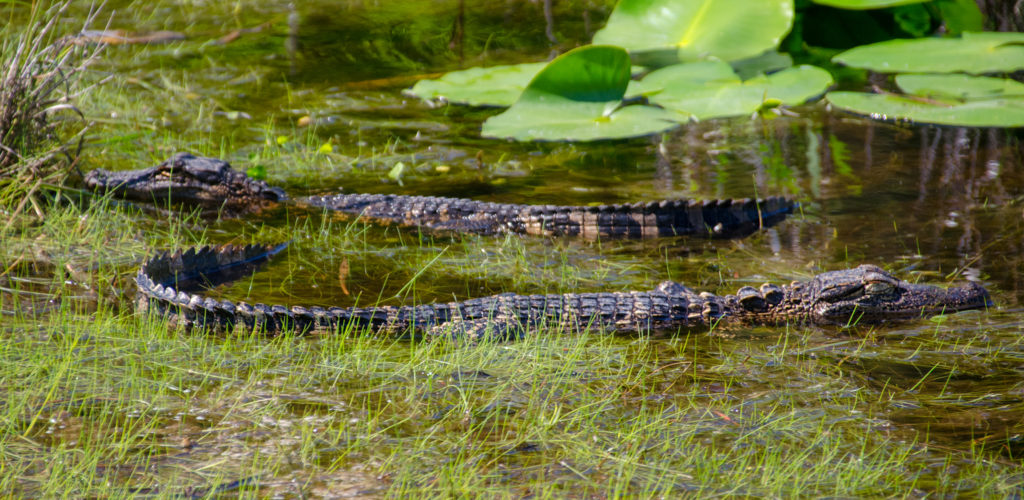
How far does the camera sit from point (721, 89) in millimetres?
6289

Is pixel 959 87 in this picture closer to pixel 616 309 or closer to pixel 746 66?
pixel 746 66

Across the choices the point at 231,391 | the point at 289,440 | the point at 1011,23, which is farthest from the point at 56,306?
the point at 1011,23

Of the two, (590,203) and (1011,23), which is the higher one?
(1011,23)

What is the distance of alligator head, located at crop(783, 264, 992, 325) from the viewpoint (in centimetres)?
378

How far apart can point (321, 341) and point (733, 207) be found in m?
2.41

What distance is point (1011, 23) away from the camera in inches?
319

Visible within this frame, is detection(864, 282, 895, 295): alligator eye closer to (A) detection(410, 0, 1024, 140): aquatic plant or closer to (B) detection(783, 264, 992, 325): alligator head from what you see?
(B) detection(783, 264, 992, 325): alligator head

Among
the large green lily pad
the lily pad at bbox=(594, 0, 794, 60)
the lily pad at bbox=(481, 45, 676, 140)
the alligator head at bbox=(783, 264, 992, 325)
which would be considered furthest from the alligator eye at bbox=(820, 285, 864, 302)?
the lily pad at bbox=(594, 0, 794, 60)

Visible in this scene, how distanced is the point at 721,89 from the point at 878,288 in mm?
2798

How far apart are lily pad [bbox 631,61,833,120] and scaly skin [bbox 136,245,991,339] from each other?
7.94 feet


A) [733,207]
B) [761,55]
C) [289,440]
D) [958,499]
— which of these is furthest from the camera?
[761,55]

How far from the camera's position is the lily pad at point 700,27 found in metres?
6.98

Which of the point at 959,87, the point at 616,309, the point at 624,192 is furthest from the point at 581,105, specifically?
the point at 616,309

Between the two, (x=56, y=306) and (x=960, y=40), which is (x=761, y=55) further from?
(x=56, y=306)
